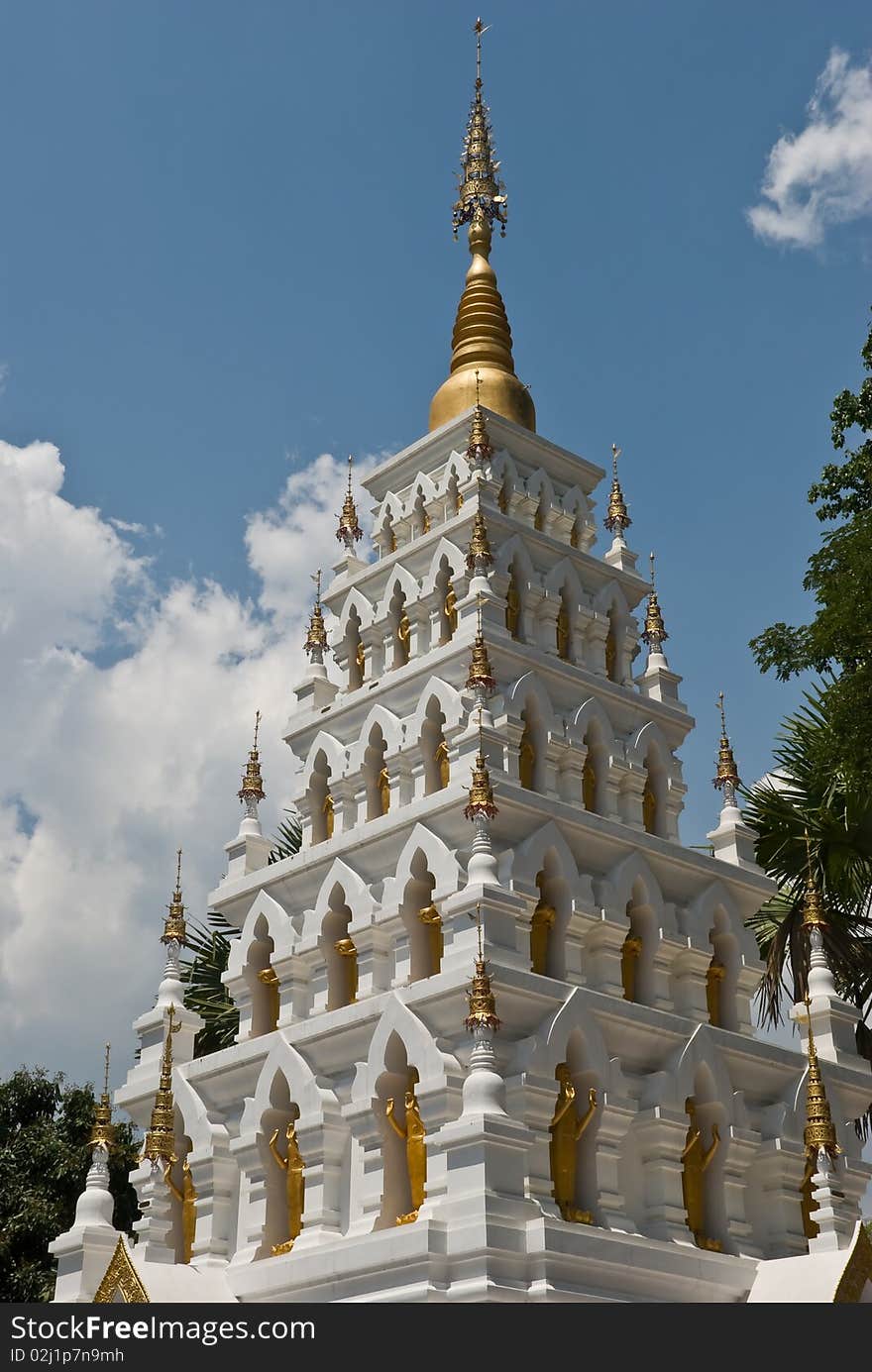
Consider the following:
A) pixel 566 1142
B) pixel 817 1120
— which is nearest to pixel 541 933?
pixel 566 1142

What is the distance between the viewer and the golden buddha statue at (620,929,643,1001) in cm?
2134

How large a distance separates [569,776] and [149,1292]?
8463 mm

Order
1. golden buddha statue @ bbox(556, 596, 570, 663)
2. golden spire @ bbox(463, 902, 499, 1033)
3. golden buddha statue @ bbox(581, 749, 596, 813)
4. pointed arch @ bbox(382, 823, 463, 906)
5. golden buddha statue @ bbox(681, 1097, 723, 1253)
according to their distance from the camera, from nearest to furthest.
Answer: golden spire @ bbox(463, 902, 499, 1033) → golden buddha statue @ bbox(681, 1097, 723, 1253) → pointed arch @ bbox(382, 823, 463, 906) → golden buddha statue @ bbox(581, 749, 596, 813) → golden buddha statue @ bbox(556, 596, 570, 663)

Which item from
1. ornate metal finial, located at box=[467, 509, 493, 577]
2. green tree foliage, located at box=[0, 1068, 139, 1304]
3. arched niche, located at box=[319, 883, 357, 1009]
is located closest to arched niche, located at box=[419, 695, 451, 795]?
arched niche, located at box=[319, 883, 357, 1009]

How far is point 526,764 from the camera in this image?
2234cm

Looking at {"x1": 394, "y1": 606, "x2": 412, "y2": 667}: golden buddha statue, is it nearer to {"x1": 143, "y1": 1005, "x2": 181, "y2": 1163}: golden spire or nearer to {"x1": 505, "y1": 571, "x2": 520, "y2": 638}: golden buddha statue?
{"x1": 505, "y1": 571, "x2": 520, "y2": 638}: golden buddha statue

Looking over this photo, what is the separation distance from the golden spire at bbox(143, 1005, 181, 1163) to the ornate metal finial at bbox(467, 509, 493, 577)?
789 centimetres

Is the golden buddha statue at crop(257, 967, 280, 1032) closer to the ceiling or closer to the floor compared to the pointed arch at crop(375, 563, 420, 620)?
closer to the floor

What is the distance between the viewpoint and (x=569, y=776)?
890 inches

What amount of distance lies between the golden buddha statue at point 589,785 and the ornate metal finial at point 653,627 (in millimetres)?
3177

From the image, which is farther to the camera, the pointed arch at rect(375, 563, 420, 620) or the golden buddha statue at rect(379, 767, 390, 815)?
the pointed arch at rect(375, 563, 420, 620)

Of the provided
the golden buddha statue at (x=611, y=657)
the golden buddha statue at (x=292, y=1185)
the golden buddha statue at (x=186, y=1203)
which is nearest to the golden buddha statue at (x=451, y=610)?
the golden buddha statue at (x=611, y=657)

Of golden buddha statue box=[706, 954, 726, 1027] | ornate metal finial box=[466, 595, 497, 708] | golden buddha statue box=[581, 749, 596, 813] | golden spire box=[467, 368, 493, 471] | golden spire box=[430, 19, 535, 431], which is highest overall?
golden spire box=[430, 19, 535, 431]
